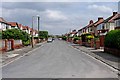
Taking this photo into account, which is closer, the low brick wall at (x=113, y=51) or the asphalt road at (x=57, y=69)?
the asphalt road at (x=57, y=69)

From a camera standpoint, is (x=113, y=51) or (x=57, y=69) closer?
(x=57, y=69)

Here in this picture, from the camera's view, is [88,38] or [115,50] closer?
[115,50]

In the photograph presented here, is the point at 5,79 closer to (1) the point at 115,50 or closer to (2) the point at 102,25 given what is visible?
(1) the point at 115,50

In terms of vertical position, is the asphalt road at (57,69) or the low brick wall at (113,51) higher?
the low brick wall at (113,51)

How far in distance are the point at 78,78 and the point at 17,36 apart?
45.0 metres

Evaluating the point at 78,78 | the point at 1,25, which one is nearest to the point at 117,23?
the point at 1,25

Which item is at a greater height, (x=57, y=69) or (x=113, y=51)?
(x=113, y=51)

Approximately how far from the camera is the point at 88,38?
5741cm

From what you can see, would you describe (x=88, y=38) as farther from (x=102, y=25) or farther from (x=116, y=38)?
(x=116, y=38)

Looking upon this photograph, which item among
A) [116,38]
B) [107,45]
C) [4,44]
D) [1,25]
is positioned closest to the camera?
[116,38]

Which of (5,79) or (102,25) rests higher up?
(102,25)

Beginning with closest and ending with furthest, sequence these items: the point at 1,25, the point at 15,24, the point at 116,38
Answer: the point at 116,38 < the point at 1,25 < the point at 15,24

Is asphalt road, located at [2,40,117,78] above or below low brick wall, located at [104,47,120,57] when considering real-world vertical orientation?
below

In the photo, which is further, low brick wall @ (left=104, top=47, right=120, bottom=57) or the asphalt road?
low brick wall @ (left=104, top=47, right=120, bottom=57)
